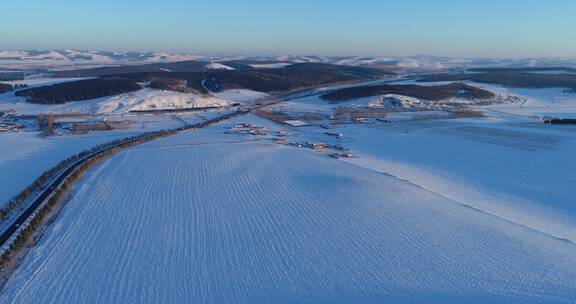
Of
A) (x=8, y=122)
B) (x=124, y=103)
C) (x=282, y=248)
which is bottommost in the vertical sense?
(x=8, y=122)

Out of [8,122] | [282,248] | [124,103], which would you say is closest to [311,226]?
[282,248]

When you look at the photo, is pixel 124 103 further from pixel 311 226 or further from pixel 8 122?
pixel 311 226

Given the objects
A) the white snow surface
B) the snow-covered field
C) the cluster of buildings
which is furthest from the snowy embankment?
the white snow surface

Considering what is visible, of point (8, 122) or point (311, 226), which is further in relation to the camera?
point (8, 122)

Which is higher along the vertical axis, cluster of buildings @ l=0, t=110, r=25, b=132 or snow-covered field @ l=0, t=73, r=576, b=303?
snow-covered field @ l=0, t=73, r=576, b=303

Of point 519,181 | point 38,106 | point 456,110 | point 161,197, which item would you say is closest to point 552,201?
point 519,181

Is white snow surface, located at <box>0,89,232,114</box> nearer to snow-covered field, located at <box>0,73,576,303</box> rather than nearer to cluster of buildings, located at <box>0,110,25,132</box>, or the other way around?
cluster of buildings, located at <box>0,110,25,132</box>

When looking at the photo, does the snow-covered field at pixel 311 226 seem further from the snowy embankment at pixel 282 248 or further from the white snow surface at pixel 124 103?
the white snow surface at pixel 124 103

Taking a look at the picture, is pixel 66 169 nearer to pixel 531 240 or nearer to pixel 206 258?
pixel 206 258
